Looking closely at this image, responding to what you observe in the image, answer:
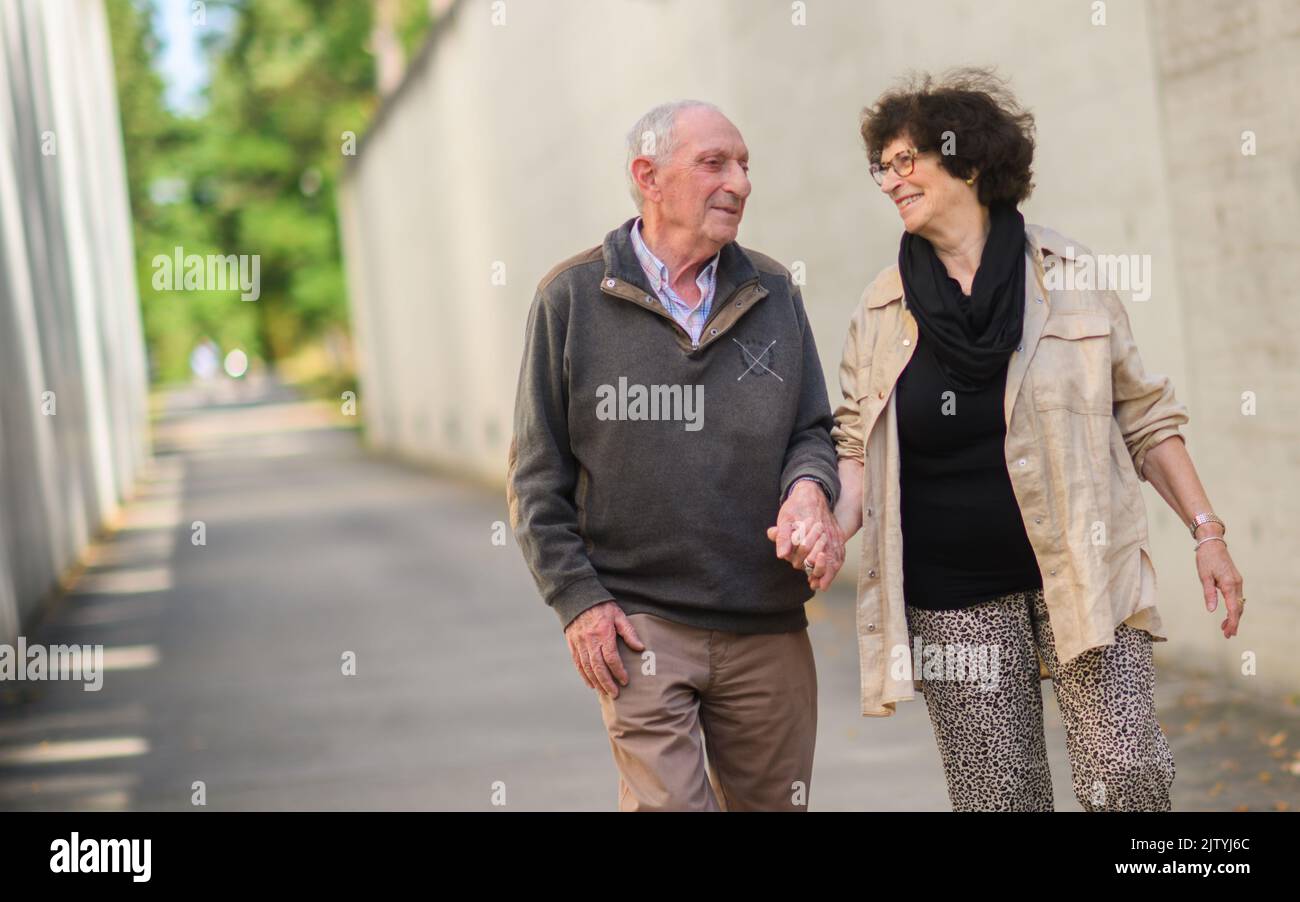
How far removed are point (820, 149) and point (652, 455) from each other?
8143 millimetres

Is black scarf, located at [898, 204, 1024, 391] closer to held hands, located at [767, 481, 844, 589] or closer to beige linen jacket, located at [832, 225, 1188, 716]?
beige linen jacket, located at [832, 225, 1188, 716]

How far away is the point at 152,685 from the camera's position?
9.74 meters

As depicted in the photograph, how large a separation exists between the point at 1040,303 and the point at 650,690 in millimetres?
1214

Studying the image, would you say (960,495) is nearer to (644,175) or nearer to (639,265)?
(639,265)

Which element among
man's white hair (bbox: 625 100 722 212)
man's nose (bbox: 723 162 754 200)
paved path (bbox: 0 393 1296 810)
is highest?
man's white hair (bbox: 625 100 722 212)

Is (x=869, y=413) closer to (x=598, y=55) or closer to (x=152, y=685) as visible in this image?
(x=152, y=685)

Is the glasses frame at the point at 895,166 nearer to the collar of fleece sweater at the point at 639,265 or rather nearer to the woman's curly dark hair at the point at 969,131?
the woman's curly dark hair at the point at 969,131

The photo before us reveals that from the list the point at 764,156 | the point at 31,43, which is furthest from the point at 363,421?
the point at 764,156

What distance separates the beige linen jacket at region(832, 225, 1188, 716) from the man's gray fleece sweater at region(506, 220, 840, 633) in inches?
7.5

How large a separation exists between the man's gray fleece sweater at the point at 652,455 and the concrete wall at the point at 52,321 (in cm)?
804

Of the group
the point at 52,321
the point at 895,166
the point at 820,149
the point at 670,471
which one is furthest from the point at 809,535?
the point at 52,321

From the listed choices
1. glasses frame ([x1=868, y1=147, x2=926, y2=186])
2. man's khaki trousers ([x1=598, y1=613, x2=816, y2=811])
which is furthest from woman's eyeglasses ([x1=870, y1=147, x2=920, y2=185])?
man's khaki trousers ([x1=598, y1=613, x2=816, y2=811])

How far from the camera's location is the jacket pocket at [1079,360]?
3.61 m

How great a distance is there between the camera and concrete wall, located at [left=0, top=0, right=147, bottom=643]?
13.0m
